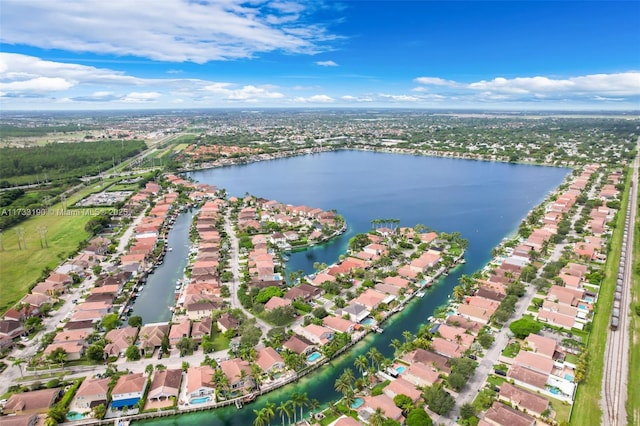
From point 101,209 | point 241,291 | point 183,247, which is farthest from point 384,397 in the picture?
point 101,209

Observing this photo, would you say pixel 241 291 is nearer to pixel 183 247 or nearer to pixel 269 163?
pixel 183 247

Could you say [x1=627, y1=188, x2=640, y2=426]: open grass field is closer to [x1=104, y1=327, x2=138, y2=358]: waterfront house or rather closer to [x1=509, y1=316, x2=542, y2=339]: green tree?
[x1=509, y1=316, x2=542, y2=339]: green tree

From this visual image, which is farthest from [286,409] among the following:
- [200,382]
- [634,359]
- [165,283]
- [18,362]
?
[634,359]

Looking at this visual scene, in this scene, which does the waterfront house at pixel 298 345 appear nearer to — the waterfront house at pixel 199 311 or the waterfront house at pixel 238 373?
the waterfront house at pixel 238 373

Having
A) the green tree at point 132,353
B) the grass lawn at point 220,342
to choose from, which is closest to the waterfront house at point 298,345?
the grass lawn at point 220,342

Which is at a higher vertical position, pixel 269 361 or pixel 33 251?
pixel 33 251

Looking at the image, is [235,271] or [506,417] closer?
[506,417]

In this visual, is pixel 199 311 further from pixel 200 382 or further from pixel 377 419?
pixel 377 419
